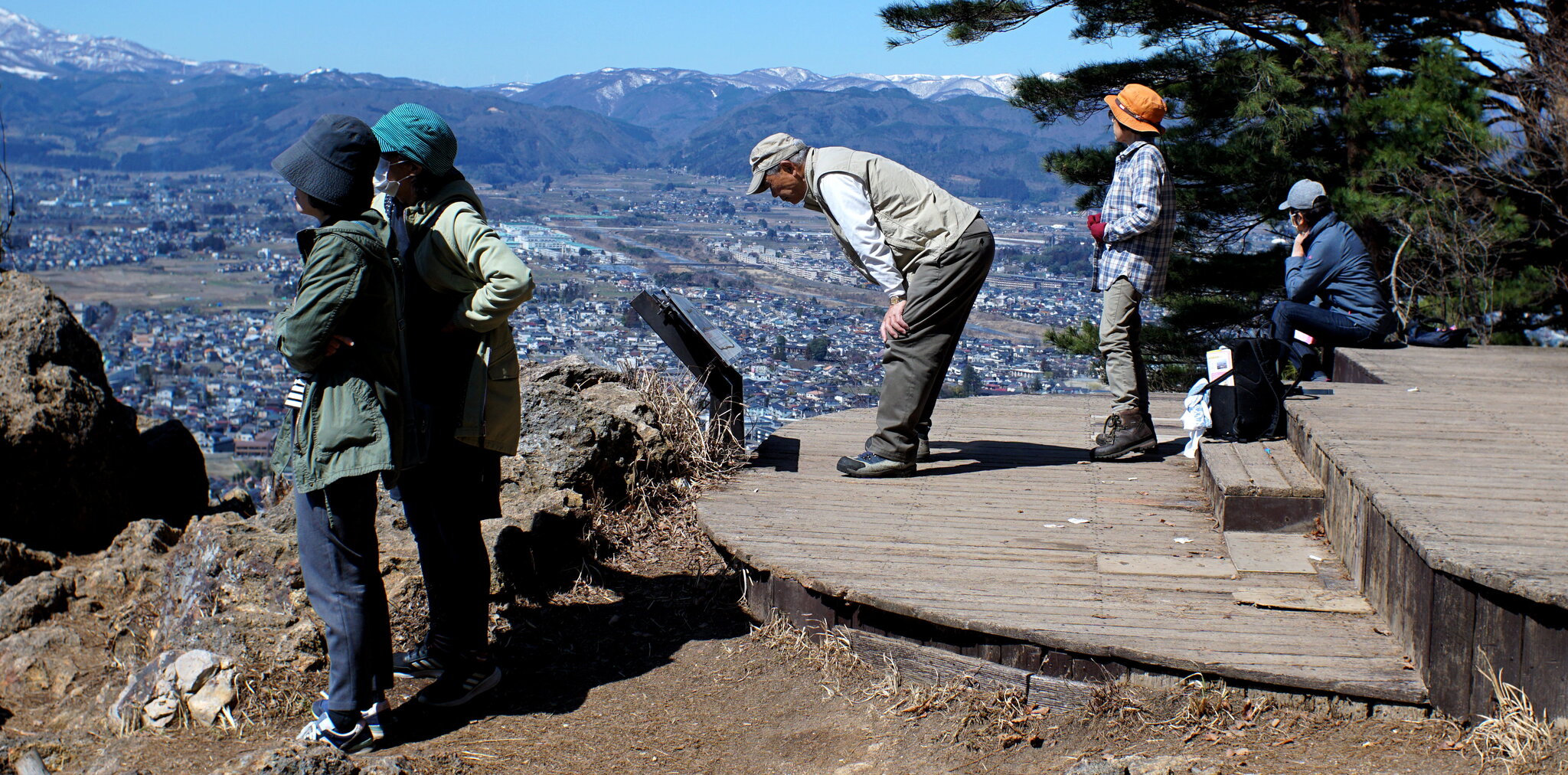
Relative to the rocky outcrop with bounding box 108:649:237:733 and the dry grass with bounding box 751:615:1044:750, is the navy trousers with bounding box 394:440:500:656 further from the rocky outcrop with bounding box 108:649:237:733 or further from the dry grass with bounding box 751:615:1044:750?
the dry grass with bounding box 751:615:1044:750

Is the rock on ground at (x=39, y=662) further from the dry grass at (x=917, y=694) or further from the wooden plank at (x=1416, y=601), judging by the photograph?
the wooden plank at (x=1416, y=601)

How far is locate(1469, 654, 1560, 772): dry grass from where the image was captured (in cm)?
271

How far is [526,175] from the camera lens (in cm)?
6688

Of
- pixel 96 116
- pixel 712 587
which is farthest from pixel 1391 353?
pixel 96 116

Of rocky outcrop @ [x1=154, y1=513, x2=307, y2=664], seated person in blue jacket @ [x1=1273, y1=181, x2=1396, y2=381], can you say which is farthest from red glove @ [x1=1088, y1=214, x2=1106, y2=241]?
rocky outcrop @ [x1=154, y1=513, x2=307, y2=664]

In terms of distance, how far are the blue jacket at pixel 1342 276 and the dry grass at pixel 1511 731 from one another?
5.09m

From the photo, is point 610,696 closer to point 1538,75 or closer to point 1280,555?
point 1280,555

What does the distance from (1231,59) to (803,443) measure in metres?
9.45

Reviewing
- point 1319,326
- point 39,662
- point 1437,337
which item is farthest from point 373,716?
point 1437,337

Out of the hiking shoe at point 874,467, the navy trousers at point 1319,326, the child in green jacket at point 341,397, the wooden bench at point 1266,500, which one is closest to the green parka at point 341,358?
the child in green jacket at point 341,397

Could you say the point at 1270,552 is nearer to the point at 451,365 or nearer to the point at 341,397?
the point at 451,365

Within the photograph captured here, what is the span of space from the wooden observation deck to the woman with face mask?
3.18 ft

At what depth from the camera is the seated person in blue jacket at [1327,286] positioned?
7.46 meters

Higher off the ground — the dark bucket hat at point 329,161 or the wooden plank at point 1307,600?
the dark bucket hat at point 329,161
